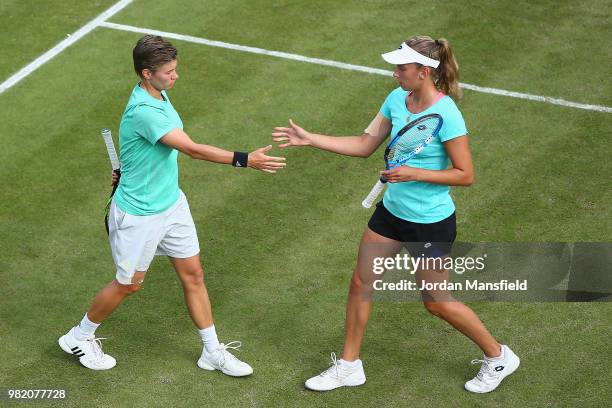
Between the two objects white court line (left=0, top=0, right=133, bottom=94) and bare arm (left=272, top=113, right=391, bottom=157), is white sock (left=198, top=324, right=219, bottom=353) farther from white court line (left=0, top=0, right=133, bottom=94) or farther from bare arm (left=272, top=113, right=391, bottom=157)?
white court line (left=0, top=0, right=133, bottom=94)

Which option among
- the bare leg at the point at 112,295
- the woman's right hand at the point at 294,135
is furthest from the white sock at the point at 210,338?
the woman's right hand at the point at 294,135

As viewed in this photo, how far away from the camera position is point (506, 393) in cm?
792

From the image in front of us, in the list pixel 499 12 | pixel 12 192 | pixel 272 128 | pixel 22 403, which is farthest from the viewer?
pixel 499 12

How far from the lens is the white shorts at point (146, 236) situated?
7750 mm

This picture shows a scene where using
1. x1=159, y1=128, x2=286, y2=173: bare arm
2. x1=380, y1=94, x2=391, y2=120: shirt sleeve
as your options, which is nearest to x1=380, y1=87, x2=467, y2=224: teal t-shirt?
x1=380, y1=94, x2=391, y2=120: shirt sleeve

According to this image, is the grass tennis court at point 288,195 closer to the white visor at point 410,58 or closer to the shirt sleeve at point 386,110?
the shirt sleeve at point 386,110

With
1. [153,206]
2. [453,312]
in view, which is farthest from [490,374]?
[153,206]

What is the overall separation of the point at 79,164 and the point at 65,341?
2.83 m

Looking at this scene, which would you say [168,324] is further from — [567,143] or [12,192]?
[567,143]

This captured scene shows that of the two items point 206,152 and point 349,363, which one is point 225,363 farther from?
point 206,152

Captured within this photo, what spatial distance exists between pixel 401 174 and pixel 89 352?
275 centimetres

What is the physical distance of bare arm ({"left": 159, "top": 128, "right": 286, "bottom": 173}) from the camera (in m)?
7.38

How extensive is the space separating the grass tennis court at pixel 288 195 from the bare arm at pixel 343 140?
1.58 meters

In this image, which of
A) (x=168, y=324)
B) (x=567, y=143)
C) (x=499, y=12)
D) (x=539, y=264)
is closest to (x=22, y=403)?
(x=168, y=324)
